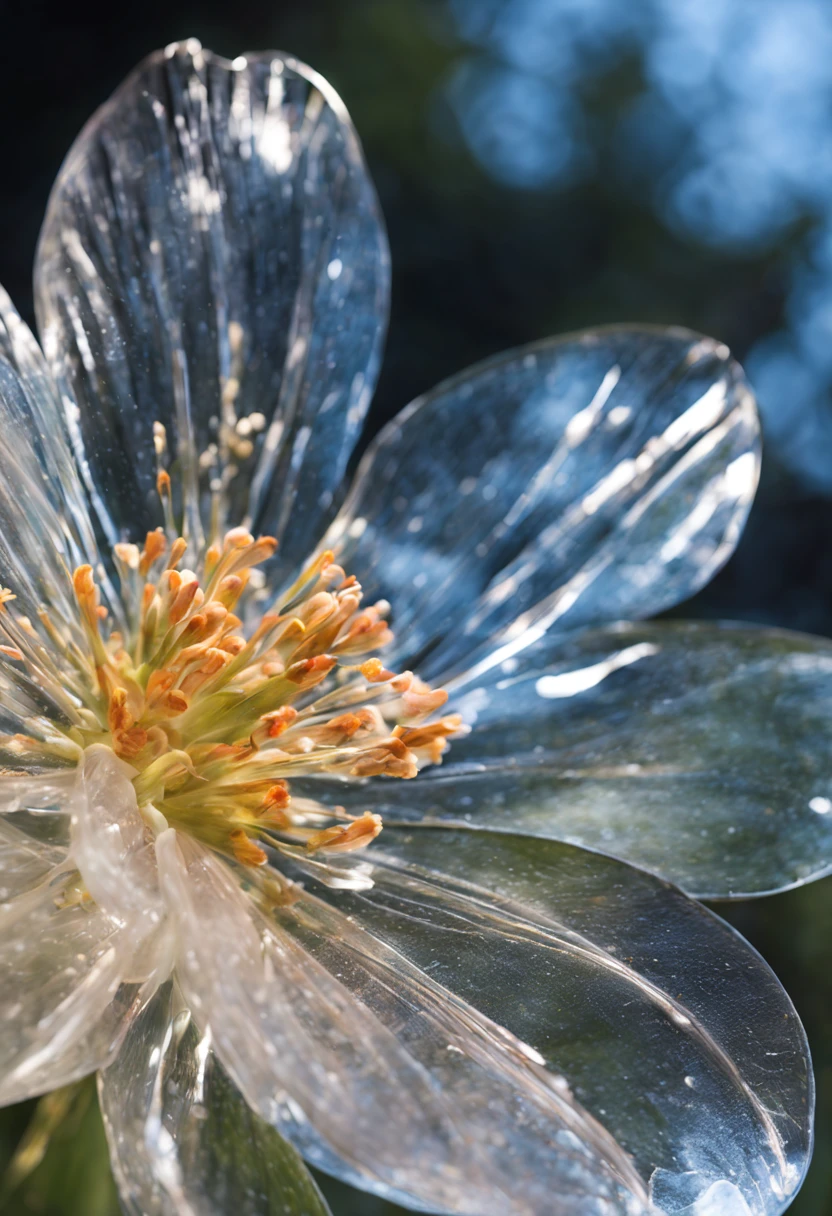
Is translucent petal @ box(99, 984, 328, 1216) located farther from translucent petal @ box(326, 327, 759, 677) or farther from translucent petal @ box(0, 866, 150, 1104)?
translucent petal @ box(326, 327, 759, 677)

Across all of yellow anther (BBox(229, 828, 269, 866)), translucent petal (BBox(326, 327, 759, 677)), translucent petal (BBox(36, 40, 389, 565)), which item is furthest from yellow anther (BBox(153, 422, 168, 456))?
yellow anther (BBox(229, 828, 269, 866))

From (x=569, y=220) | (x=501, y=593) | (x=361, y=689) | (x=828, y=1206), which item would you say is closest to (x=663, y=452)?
(x=501, y=593)

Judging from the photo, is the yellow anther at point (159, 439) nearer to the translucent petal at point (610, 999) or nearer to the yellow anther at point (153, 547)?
the yellow anther at point (153, 547)

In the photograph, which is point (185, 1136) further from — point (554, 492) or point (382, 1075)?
point (554, 492)

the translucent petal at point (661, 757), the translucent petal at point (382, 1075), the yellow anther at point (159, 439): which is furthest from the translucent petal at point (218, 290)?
the translucent petal at point (382, 1075)

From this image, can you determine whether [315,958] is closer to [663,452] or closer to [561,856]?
[561,856]

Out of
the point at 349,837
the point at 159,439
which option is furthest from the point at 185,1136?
the point at 159,439
